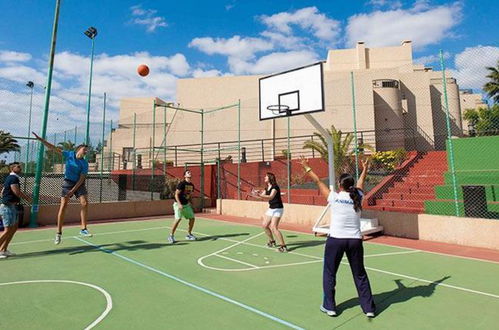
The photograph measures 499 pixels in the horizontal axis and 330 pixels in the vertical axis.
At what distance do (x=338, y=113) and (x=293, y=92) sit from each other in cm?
1743

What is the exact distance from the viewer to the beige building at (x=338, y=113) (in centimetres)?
2553

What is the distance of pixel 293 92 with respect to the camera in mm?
10156

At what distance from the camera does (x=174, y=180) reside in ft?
57.3

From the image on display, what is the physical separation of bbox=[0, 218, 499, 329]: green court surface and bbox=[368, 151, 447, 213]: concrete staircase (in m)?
3.61

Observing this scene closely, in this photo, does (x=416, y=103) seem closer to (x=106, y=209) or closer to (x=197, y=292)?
(x=106, y=209)

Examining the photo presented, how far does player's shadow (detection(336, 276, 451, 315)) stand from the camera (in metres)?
4.20

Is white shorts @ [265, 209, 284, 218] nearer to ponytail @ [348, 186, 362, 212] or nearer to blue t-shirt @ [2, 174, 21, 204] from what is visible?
ponytail @ [348, 186, 362, 212]

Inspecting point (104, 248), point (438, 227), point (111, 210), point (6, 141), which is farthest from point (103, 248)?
point (6, 141)

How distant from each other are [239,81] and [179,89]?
263 inches

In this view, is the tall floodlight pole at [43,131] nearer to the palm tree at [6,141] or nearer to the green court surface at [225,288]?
the palm tree at [6,141]

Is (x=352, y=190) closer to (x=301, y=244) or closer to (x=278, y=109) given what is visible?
(x=301, y=244)

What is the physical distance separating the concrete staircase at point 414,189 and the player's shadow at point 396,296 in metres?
6.08

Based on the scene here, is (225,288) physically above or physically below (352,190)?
below

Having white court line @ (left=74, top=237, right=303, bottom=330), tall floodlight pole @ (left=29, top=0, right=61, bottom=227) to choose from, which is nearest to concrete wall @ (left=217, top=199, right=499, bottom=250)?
white court line @ (left=74, top=237, right=303, bottom=330)
